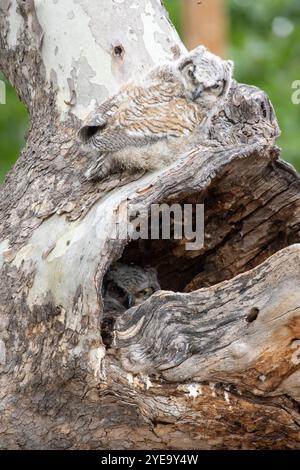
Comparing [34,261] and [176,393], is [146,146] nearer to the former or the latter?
[34,261]

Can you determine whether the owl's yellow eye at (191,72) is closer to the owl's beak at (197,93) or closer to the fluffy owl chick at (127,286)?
the owl's beak at (197,93)

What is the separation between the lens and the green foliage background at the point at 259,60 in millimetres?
11422

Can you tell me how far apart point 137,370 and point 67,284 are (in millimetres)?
484

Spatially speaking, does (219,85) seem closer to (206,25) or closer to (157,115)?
(157,115)

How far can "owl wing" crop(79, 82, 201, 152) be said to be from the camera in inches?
181

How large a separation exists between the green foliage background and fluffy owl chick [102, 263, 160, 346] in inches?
244

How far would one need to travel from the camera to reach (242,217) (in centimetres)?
461

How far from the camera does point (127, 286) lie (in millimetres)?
4559

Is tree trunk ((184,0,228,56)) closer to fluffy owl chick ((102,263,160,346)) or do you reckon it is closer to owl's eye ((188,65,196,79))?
owl's eye ((188,65,196,79))

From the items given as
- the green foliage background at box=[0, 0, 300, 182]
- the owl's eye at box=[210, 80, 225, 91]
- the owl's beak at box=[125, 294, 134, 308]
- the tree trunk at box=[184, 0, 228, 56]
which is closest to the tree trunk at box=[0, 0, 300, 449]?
the owl's eye at box=[210, 80, 225, 91]

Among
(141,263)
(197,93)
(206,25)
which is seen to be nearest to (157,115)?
(197,93)

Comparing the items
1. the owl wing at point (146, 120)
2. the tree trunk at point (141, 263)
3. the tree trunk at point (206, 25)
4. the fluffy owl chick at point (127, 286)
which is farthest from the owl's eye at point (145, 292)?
the tree trunk at point (206, 25)

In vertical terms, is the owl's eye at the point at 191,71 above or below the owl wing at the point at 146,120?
above

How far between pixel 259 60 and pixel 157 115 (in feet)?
23.9
